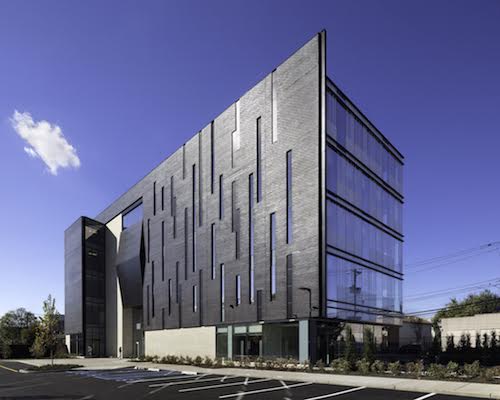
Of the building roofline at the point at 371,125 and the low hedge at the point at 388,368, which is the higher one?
the building roofline at the point at 371,125

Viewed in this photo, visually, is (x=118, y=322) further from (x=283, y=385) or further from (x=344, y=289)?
(x=283, y=385)

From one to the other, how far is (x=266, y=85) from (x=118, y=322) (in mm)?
44779

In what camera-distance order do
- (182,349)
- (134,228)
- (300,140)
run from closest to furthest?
(300,140)
(182,349)
(134,228)

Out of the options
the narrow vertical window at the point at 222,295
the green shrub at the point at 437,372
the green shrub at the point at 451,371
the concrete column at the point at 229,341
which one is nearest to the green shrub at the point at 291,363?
the concrete column at the point at 229,341

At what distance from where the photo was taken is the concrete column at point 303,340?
33.9m

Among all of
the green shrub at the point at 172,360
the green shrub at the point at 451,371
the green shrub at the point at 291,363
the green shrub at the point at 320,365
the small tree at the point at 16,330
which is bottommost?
the small tree at the point at 16,330

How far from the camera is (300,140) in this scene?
36844 millimetres

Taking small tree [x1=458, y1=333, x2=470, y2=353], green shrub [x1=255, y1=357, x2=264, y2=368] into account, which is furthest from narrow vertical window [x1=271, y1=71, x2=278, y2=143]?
small tree [x1=458, y1=333, x2=470, y2=353]

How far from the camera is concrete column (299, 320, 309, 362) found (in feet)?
111

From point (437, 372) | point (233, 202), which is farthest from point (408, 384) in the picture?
point (233, 202)

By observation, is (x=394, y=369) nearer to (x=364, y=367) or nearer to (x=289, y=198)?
(x=364, y=367)

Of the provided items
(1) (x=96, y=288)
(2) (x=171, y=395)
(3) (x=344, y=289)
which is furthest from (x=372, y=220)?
(1) (x=96, y=288)

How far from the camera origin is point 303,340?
3441 cm

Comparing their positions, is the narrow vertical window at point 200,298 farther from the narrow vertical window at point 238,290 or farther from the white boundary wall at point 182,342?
the narrow vertical window at point 238,290
